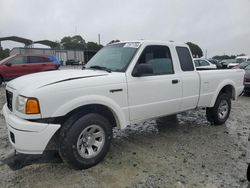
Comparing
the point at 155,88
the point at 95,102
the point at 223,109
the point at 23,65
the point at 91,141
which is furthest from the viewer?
the point at 23,65

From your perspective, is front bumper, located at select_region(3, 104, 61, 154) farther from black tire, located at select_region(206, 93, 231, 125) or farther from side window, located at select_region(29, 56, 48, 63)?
side window, located at select_region(29, 56, 48, 63)

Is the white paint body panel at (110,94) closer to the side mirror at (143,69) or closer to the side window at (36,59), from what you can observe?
the side mirror at (143,69)

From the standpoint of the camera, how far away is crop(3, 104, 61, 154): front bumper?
312cm

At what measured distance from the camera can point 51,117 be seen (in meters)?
3.22

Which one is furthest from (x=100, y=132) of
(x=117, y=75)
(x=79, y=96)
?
(x=117, y=75)

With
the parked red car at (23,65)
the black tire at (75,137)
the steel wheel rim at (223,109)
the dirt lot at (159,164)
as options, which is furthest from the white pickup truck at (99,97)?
the parked red car at (23,65)

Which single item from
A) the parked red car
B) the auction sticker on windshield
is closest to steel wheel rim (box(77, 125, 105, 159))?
the auction sticker on windshield

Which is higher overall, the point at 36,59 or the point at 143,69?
the point at 36,59

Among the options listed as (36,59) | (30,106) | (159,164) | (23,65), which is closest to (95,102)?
(30,106)

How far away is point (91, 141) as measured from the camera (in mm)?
3682

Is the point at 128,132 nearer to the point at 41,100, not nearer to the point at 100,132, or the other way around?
the point at 100,132

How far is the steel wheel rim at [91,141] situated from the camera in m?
3.55

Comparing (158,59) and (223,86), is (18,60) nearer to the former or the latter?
(158,59)

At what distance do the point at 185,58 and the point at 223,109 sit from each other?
1886mm
